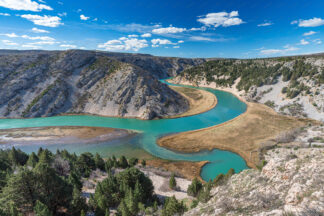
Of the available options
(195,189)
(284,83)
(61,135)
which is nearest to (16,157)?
(61,135)

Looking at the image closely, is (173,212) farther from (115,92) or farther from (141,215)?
(115,92)


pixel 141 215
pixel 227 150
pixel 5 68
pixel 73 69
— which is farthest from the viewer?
pixel 73 69

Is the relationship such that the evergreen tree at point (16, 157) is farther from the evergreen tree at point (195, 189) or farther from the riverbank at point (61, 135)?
the evergreen tree at point (195, 189)

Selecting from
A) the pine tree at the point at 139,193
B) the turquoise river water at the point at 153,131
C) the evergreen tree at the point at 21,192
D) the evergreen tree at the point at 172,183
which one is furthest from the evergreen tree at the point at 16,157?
the evergreen tree at the point at 172,183

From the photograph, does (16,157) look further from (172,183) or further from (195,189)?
(195,189)

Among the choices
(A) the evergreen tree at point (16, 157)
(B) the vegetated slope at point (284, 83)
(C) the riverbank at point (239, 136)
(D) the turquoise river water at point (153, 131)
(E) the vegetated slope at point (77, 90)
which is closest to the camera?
(A) the evergreen tree at point (16, 157)

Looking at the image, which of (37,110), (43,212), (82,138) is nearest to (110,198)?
(43,212)
